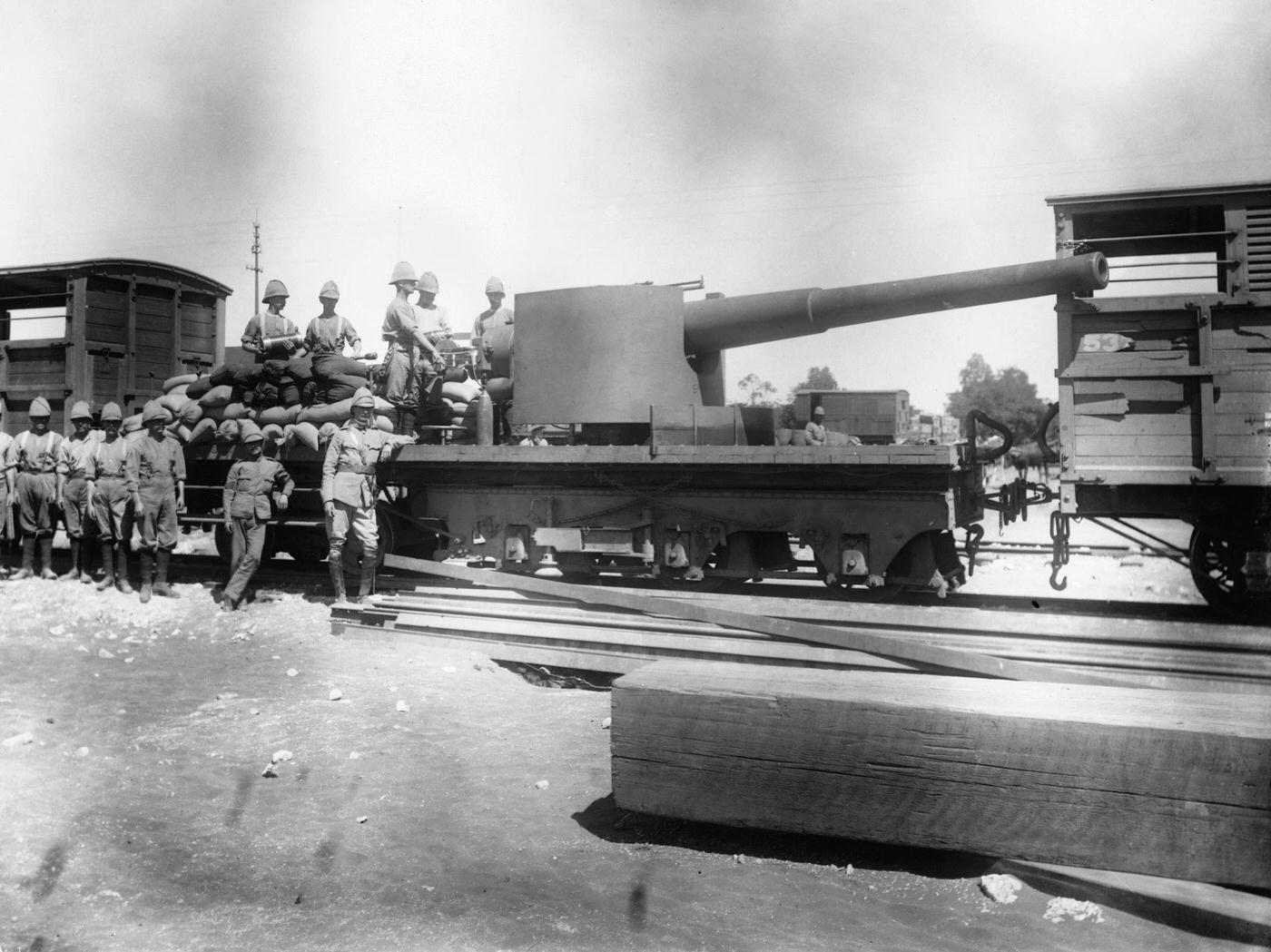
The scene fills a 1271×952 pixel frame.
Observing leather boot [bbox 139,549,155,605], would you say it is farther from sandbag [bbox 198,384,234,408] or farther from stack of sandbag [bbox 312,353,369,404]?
stack of sandbag [bbox 312,353,369,404]

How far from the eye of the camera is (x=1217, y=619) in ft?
24.2

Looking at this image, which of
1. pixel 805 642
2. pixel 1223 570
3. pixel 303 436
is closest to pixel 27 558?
pixel 303 436

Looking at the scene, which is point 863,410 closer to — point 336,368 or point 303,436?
point 336,368

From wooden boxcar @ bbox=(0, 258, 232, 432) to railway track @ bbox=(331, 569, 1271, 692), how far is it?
7.27 metres

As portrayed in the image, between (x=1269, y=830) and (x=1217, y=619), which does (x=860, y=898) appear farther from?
(x=1217, y=619)

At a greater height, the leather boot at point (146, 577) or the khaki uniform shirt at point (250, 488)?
the khaki uniform shirt at point (250, 488)

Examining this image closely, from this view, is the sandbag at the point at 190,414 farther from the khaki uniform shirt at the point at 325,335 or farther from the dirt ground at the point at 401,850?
the dirt ground at the point at 401,850

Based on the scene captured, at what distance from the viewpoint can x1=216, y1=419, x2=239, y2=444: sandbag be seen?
10336mm

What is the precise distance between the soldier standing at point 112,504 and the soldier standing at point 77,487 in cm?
35

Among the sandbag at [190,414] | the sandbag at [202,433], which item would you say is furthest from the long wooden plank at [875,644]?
the sandbag at [190,414]

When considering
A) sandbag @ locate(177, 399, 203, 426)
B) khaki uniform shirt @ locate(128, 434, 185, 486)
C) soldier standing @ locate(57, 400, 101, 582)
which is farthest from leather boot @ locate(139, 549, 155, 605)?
sandbag @ locate(177, 399, 203, 426)

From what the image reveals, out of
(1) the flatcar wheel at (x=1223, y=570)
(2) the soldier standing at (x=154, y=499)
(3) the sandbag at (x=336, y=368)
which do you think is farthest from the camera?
(3) the sandbag at (x=336, y=368)

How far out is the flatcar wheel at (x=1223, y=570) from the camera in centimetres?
760

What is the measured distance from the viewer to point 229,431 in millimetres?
10367
